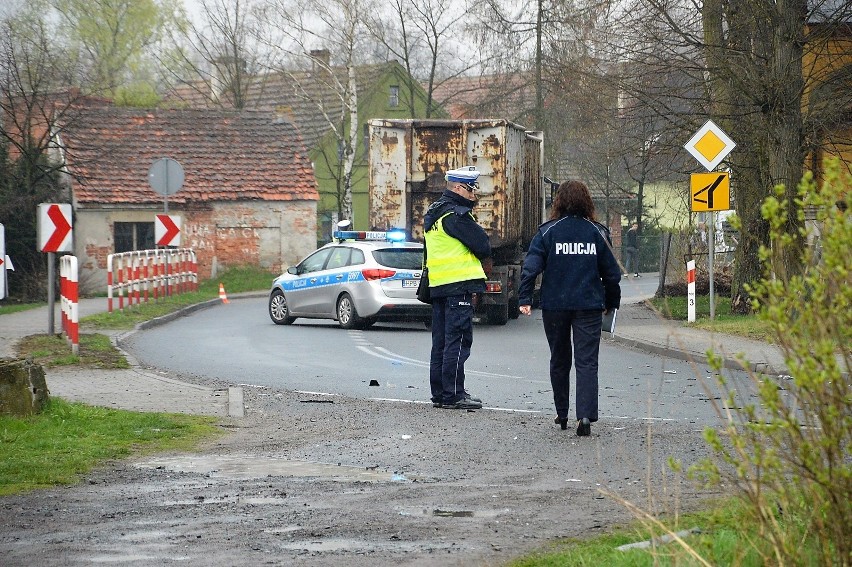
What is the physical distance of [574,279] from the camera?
33.2ft

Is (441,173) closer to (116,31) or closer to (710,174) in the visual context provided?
(710,174)

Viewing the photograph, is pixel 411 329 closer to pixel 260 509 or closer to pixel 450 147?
pixel 450 147

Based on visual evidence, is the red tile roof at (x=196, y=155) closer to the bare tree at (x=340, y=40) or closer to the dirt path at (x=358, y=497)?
the bare tree at (x=340, y=40)

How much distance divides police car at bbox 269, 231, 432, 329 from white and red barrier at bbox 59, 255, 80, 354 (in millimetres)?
5540

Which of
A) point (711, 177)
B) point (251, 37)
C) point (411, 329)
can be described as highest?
point (251, 37)

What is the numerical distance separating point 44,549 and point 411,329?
17510 millimetres

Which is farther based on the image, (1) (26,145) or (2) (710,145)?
(1) (26,145)

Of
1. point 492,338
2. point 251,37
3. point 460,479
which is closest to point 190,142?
point 251,37

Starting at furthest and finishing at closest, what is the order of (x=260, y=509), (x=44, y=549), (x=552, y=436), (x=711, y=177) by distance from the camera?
A: (x=711, y=177), (x=552, y=436), (x=260, y=509), (x=44, y=549)

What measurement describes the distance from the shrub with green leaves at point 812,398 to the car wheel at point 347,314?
18815 mm

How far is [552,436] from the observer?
32.4ft

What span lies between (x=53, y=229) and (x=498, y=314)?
8.57 metres

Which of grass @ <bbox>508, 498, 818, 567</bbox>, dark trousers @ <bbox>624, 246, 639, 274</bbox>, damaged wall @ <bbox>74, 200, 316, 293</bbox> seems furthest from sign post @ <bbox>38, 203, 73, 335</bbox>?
dark trousers @ <bbox>624, 246, 639, 274</bbox>

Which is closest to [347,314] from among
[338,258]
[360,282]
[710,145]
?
[360,282]
